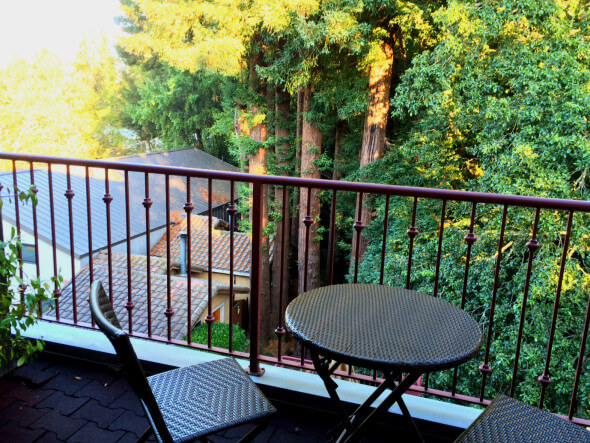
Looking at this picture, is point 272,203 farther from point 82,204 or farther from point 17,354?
point 17,354

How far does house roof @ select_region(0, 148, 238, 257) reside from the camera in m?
15.8

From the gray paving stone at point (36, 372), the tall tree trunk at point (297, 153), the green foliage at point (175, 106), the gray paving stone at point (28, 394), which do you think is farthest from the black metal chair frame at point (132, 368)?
the green foliage at point (175, 106)

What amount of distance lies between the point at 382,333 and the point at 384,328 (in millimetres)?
41

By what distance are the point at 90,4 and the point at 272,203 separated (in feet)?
69.4

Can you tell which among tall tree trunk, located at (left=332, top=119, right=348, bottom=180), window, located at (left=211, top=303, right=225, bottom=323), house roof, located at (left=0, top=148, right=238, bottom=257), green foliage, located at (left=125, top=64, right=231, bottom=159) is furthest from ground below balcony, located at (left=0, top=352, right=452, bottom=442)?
green foliage, located at (left=125, top=64, right=231, bottom=159)

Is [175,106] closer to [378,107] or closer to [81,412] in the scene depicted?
[378,107]

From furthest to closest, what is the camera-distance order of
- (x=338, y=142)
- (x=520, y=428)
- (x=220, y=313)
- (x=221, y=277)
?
(x=221, y=277) → (x=338, y=142) → (x=220, y=313) → (x=520, y=428)

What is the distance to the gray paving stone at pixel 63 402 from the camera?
2.21 meters

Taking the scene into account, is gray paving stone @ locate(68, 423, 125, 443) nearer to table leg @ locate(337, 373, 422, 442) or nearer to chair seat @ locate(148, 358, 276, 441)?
chair seat @ locate(148, 358, 276, 441)

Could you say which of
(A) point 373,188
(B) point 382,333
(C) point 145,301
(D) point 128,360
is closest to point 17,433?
(D) point 128,360

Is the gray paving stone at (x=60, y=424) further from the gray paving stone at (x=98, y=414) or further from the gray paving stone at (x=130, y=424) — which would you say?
the gray paving stone at (x=130, y=424)

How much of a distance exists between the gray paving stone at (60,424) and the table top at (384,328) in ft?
3.91

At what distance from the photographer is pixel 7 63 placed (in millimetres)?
24984

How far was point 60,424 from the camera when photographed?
210 cm
